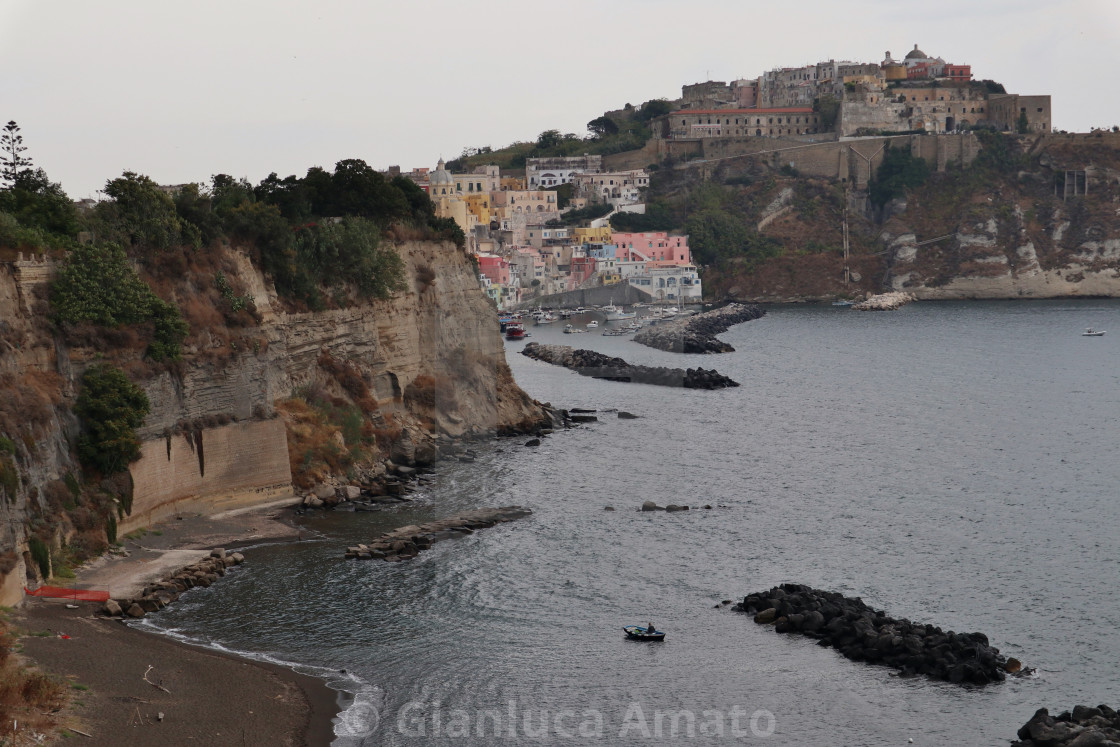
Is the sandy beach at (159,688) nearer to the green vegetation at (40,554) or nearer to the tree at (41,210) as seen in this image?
the green vegetation at (40,554)

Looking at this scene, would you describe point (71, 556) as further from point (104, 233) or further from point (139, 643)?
point (104, 233)

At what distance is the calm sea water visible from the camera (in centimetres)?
2200

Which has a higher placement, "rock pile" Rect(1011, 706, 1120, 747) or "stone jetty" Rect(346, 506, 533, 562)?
"stone jetty" Rect(346, 506, 533, 562)

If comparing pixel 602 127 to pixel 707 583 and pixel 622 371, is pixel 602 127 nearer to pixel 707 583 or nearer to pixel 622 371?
pixel 622 371

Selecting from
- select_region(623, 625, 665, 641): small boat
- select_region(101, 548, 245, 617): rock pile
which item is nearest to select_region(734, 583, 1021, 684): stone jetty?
select_region(623, 625, 665, 641): small boat

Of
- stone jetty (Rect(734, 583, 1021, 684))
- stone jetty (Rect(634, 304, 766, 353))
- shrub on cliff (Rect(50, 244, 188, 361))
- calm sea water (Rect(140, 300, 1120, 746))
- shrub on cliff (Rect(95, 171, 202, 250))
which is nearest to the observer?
calm sea water (Rect(140, 300, 1120, 746))

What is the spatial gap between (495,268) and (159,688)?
9320 cm

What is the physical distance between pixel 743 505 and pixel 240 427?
15661mm

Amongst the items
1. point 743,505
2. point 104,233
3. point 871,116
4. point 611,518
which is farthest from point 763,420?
point 871,116

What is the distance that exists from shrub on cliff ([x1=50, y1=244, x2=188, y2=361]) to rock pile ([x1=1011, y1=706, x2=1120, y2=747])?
74.9 feet

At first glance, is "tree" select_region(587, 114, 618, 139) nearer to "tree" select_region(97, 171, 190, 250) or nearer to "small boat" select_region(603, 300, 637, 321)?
"small boat" select_region(603, 300, 637, 321)

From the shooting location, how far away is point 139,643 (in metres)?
23.4

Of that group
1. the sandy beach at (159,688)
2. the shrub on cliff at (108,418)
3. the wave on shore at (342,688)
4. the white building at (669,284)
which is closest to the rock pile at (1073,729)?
the wave on shore at (342,688)

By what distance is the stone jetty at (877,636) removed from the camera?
2350 centimetres
